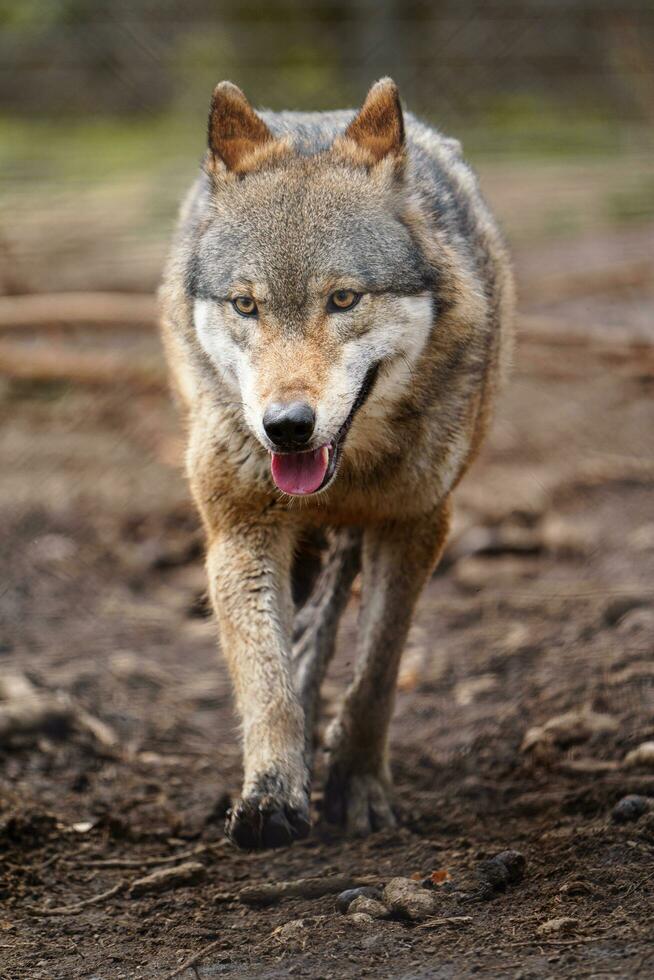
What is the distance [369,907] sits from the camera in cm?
390

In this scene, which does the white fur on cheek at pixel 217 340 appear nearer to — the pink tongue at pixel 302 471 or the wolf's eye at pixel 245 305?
the wolf's eye at pixel 245 305

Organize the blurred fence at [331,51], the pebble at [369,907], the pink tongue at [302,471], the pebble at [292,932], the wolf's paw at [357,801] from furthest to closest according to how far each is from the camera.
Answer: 1. the blurred fence at [331,51]
2. the wolf's paw at [357,801]
3. the pink tongue at [302,471]
4. the pebble at [369,907]
5. the pebble at [292,932]

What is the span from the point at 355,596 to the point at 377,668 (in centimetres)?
162

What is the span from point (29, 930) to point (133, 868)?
0.59m

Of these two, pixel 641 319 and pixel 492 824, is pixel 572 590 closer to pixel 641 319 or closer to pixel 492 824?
pixel 492 824

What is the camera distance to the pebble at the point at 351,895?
3.97 metres

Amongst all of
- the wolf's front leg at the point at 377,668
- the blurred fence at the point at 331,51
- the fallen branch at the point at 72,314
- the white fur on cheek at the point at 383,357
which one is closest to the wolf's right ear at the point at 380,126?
the white fur on cheek at the point at 383,357

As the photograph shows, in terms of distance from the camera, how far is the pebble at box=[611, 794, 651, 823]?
4.21 metres

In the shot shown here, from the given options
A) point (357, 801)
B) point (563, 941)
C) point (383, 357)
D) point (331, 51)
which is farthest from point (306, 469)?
point (331, 51)

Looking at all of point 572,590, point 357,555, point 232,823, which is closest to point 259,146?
point 357,555

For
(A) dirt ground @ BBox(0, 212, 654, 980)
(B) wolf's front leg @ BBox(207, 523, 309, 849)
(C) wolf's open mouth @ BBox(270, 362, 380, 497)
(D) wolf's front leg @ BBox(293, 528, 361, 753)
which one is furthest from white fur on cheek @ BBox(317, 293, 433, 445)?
(A) dirt ground @ BBox(0, 212, 654, 980)

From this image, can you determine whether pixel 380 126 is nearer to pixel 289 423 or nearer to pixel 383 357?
pixel 383 357

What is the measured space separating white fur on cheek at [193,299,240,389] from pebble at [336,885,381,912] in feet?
5.31

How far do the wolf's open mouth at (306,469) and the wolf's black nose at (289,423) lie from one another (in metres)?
0.16
